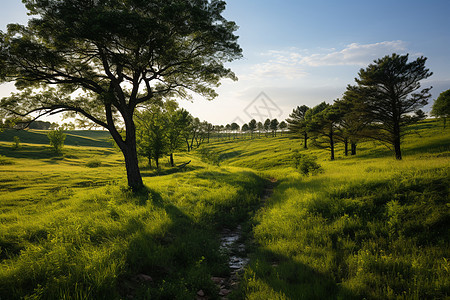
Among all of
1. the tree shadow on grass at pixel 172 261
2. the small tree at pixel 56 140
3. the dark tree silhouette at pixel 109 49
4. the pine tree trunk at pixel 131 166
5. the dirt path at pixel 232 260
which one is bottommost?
the dirt path at pixel 232 260

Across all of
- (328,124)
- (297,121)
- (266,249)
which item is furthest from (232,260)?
(297,121)

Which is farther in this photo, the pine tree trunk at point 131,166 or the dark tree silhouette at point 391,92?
the dark tree silhouette at point 391,92

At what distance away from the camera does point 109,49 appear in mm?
11641

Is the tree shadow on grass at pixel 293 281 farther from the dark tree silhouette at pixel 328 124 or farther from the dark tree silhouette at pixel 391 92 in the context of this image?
the dark tree silhouette at pixel 328 124

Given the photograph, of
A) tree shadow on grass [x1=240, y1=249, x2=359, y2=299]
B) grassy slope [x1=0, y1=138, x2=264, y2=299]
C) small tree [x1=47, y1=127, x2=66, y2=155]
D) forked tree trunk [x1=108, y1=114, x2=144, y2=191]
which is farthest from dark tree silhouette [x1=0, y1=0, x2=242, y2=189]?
small tree [x1=47, y1=127, x2=66, y2=155]

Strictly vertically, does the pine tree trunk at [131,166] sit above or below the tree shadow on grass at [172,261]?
above

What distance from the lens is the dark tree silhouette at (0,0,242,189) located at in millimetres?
9578

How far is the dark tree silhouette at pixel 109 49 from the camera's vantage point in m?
9.58

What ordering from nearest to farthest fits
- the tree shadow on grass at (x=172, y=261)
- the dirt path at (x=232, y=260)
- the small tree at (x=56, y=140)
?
the tree shadow on grass at (x=172, y=261) < the dirt path at (x=232, y=260) < the small tree at (x=56, y=140)

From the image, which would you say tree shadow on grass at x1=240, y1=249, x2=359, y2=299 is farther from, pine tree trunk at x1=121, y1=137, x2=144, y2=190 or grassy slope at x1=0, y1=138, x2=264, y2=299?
pine tree trunk at x1=121, y1=137, x2=144, y2=190

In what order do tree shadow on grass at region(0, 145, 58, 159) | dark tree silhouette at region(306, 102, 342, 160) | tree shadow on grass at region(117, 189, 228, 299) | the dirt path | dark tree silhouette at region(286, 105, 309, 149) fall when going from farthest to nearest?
dark tree silhouette at region(286, 105, 309, 149)
tree shadow on grass at region(0, 145, 58, 159)
dark tree silhouette at region(306, 102, 342, 160)
the dirt path
tree shadow on grass at region(117, 189, 228, 299)

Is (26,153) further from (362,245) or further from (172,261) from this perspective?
(362,245)

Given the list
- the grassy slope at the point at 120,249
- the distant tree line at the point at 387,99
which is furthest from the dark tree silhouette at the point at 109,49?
the distant tree line at the point at 387,99

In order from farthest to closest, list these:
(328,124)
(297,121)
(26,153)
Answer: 1. (297,121)
2. (26,153)
3. (328,124)
